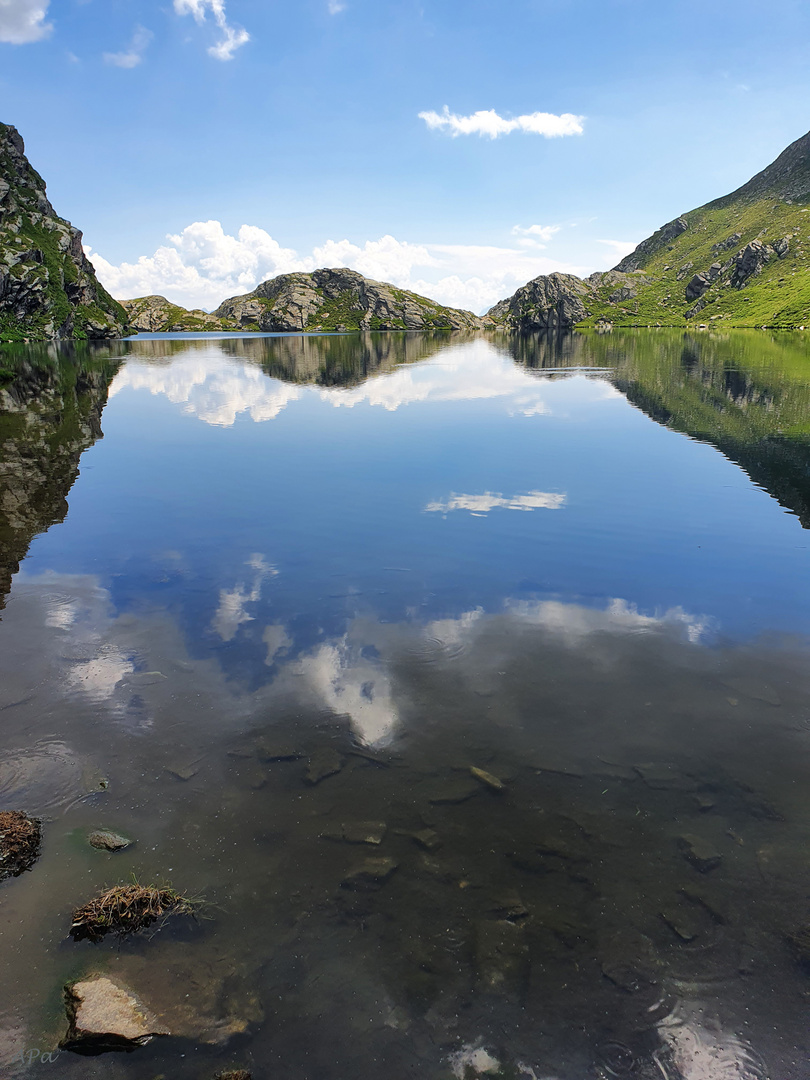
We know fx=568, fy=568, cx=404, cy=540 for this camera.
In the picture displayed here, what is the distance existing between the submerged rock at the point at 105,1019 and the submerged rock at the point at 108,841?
8.58ft

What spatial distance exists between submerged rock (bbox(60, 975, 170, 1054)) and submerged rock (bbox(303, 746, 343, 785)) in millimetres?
5043

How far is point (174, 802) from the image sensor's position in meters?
12.3

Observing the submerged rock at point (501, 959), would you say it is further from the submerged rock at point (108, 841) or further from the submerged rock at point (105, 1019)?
the submerged rock at point (108, 841)

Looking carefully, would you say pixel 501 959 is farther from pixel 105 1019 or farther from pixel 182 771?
pixel 182 771

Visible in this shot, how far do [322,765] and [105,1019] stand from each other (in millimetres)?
5943

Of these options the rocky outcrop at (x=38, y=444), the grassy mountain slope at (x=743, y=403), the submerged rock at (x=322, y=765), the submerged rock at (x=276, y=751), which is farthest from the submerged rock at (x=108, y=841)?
the grassy mountain slope at (x=743, y=403)

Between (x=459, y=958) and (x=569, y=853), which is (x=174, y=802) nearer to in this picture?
(x=459, y=958)

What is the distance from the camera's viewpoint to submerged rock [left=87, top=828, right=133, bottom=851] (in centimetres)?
1114

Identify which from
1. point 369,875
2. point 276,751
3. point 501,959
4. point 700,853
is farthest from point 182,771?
point 700,853

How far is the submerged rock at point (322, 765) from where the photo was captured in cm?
1303

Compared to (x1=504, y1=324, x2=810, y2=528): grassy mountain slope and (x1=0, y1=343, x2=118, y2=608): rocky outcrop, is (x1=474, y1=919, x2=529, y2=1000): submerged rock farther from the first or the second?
(x1=504, y1=324, x2=810, y2=528): grassy mountain slope

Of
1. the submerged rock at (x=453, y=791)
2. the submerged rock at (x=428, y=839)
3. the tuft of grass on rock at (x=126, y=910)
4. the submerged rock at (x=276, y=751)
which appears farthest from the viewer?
the submerged rock at (x=276, y=751)

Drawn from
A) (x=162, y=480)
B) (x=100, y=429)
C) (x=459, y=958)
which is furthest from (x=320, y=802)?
(x=100, y=429)

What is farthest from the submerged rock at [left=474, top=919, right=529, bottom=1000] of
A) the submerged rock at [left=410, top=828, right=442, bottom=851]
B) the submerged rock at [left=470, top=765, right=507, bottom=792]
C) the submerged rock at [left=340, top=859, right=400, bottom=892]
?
the submerged rock at [left=470, top=765, right=507, bottom=792]
